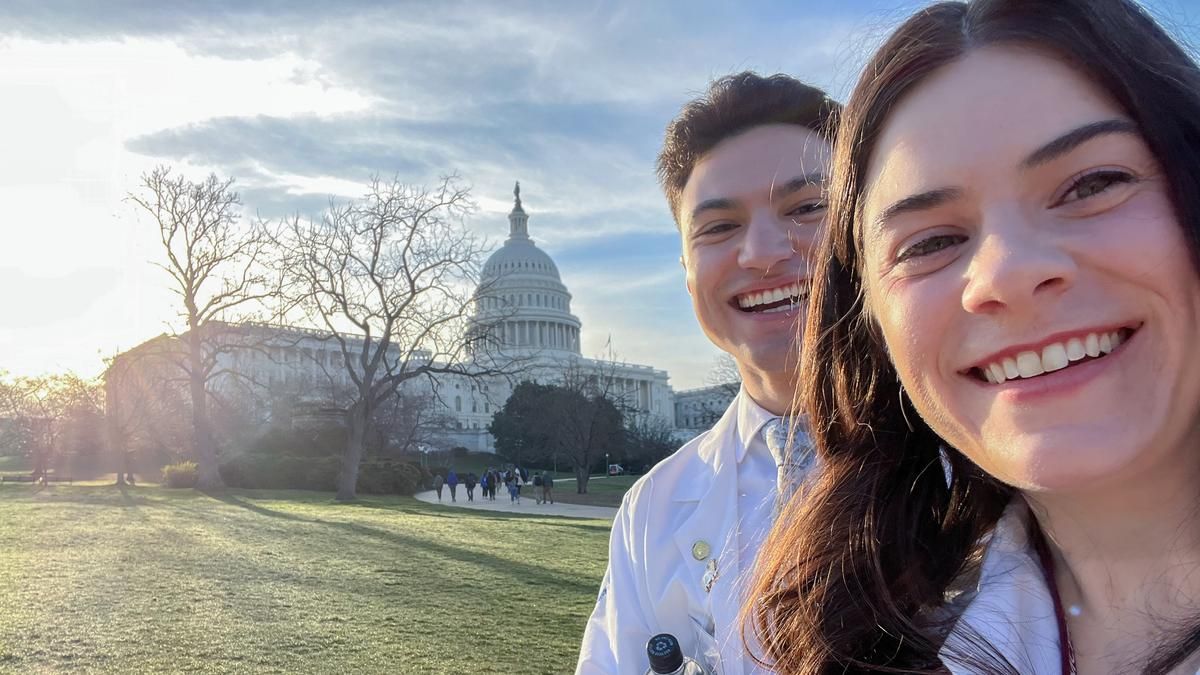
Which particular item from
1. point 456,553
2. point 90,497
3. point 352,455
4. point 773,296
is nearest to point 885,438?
point 773,296

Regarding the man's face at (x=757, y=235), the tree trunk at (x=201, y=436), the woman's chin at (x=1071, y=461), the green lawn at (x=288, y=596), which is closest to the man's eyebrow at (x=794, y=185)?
the man's face at (x=757, y=235)

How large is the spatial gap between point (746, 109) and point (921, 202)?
1314 mm

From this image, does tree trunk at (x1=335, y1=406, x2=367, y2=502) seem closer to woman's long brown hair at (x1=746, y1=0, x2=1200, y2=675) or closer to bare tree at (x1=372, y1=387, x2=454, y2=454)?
bare tree at (x1=372, y1=387, x2=454, y2=454)

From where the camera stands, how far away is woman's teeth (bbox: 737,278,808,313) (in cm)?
239

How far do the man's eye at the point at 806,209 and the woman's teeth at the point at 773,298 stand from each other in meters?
0.19

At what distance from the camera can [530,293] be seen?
297 feet

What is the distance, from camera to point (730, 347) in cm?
257

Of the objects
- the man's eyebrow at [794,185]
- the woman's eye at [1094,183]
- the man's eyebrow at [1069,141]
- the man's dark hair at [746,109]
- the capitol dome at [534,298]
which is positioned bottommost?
the woman's eye at [1094,183]

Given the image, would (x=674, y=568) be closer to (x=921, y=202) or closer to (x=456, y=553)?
(x=921, y=202)

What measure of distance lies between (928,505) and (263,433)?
47.7 meters

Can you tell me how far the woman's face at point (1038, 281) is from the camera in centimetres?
115

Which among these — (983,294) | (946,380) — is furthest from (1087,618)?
(983,294)

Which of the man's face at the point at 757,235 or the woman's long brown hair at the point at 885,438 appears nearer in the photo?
the woman's long brown hair at the point at 885,438

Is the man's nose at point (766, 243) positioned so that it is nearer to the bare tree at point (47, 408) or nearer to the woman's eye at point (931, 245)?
the woman's eye at point (931, 245)
